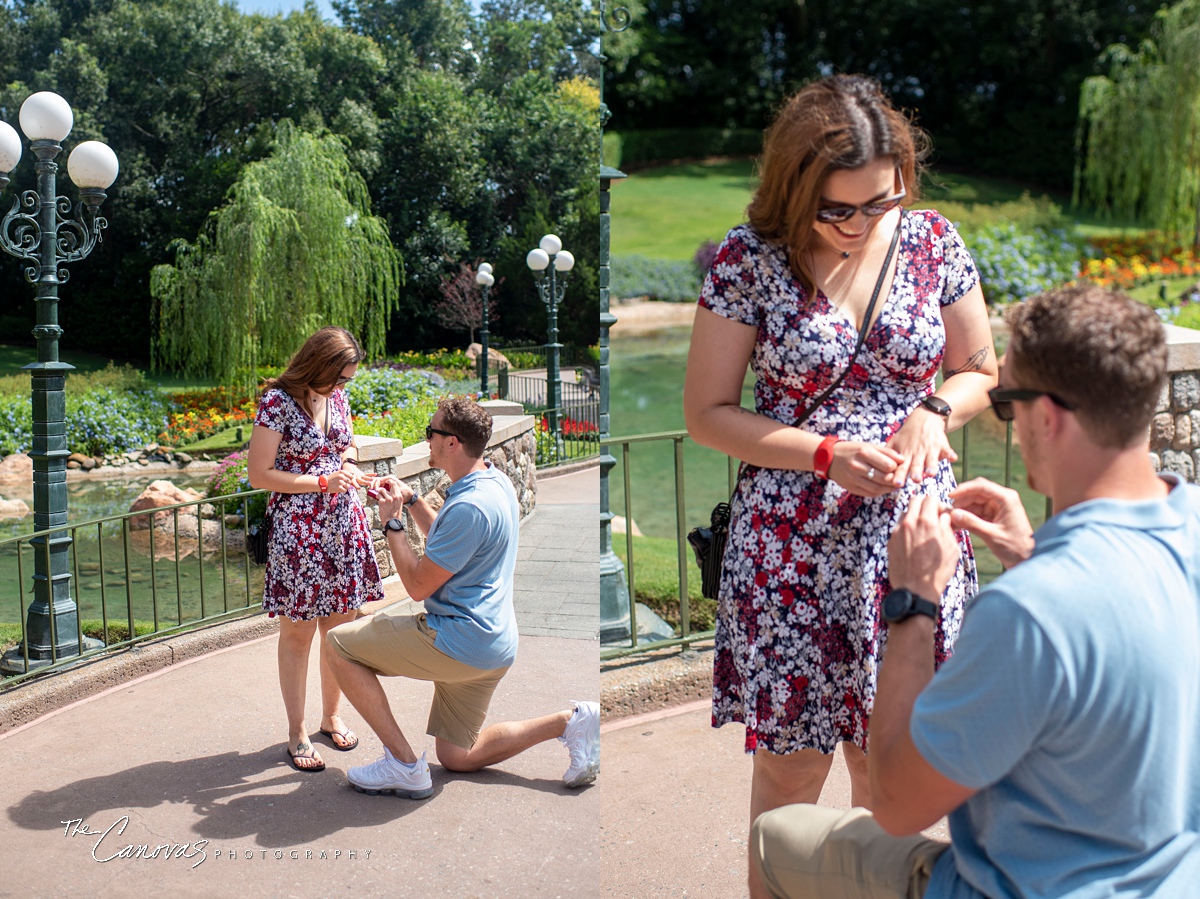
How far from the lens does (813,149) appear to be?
1.62 m

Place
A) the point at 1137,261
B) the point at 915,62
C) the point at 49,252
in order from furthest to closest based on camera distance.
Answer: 1. the point at 915,62
2. the point at 1137,261
3. the point at 49,252

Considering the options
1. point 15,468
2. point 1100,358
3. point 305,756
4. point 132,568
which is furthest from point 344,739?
→ point 1100,358

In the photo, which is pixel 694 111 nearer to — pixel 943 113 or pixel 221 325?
pixel 943 113

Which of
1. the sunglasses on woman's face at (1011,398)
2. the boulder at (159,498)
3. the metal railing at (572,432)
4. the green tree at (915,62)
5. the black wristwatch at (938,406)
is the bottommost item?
the boulder at (159,498)

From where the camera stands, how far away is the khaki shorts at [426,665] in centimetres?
246

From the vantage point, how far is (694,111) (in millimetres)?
35125

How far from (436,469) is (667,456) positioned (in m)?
10.1

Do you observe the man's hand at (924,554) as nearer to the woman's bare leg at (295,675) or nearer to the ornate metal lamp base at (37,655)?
the woman's bare leg at (295,675)

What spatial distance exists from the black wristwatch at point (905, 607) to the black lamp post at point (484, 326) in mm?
1397

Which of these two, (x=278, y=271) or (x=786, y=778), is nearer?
(x=786, y=778)

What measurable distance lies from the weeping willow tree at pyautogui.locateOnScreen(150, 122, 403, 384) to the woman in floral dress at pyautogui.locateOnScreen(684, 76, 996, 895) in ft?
3.79

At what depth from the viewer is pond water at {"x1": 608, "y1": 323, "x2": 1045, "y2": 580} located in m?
8.97

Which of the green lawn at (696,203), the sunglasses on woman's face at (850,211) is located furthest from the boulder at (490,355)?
the green lawn at (696,203)
